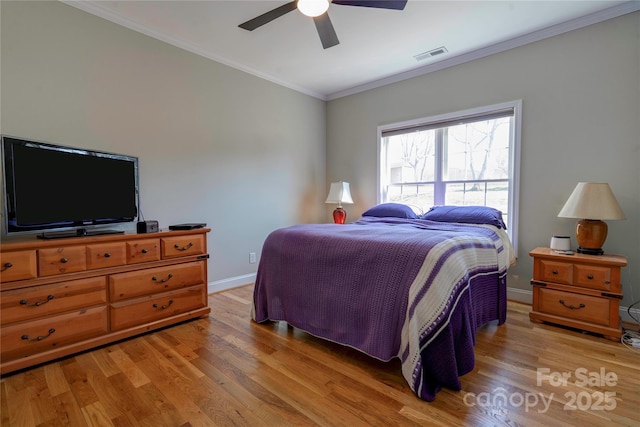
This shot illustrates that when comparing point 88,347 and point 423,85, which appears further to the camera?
point 423,85

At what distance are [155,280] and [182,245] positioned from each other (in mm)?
327

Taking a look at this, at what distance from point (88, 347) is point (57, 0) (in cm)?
252

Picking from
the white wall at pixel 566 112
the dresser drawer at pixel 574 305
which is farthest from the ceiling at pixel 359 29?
the dresser drawer at pixel 574 305

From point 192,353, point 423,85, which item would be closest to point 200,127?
point 192,353

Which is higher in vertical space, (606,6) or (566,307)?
(606,6)

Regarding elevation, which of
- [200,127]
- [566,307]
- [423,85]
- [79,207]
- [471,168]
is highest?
[423,85]

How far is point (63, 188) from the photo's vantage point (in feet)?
6.83

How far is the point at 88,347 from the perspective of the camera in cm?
199

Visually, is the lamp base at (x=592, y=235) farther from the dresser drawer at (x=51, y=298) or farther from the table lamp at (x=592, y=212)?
the dresser drawer at (x=51, y=298)

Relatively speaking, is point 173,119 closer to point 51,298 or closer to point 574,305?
point 51,298

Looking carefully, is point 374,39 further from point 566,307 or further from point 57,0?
point 566,307

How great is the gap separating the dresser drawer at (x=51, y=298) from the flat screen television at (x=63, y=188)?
35 cm

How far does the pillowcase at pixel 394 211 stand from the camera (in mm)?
3398

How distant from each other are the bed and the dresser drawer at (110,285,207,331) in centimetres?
52
